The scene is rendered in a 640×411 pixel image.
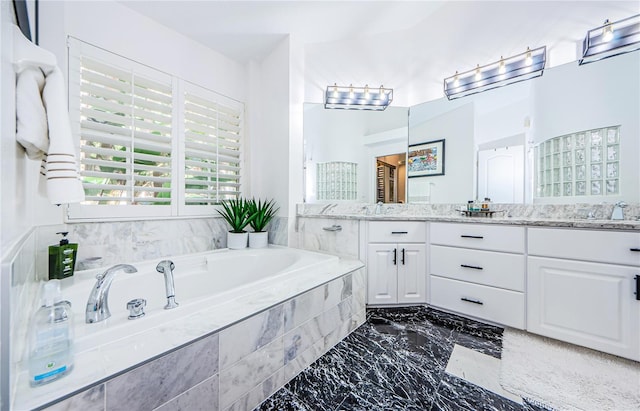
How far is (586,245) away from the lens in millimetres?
1534

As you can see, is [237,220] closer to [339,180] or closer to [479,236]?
[339,180]

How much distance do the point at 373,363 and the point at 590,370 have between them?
120 centimetres

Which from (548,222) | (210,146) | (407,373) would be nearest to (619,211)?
(548,222)

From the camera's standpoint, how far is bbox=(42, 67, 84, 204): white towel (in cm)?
85

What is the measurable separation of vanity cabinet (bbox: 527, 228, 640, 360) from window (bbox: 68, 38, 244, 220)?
8.84ft

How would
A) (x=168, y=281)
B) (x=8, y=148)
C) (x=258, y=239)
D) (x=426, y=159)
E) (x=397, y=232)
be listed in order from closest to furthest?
(x=8, y=148) → (x=168, y=281) → (x=397, y=232) → (x=258, y=239) → (x=426, y=159)

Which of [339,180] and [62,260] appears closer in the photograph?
[62,260]

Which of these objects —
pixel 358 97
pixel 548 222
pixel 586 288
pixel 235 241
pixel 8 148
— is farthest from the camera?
pixel 358 97

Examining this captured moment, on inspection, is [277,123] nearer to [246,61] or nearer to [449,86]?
[246,61]

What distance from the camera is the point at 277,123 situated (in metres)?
2.56

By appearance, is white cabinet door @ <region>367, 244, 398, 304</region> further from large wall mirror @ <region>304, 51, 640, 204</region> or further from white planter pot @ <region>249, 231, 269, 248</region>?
white planter pot @ <region>249, 231, 269, 248</region>

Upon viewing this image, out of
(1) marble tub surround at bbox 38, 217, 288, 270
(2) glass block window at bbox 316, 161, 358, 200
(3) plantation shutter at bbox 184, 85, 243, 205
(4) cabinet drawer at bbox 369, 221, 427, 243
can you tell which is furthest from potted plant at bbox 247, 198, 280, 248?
(4) cabinet drawer at bbox 369, 221, 427, 243

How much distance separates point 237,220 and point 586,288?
2.65m

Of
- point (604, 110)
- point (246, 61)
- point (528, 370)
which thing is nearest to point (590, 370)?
point (528, 370)
